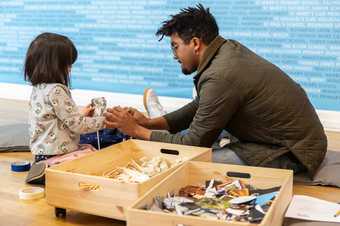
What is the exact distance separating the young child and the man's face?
1.56 feet

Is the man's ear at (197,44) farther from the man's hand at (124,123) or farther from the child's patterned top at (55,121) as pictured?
the child's patterned top at (55,121)

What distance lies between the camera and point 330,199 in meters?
2.19

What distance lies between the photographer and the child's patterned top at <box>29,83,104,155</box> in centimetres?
232

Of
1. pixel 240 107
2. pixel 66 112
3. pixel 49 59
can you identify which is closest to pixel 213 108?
pixel 240 107

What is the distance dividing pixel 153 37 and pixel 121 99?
0.55 metres

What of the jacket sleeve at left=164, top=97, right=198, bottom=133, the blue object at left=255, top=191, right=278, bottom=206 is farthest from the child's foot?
the blue object at left=255, top=191, right=278, bottom=206

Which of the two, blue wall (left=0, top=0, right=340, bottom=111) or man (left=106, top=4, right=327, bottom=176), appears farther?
blue wall (left=0, top=0, right=340, bottom=111)

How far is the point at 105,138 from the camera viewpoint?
278 centimetres

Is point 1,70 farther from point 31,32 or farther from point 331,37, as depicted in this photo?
point 331,37

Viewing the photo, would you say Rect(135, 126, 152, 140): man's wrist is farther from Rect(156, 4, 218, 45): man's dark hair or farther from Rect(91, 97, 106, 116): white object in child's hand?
Rect(156, 4, 218, 45): man's dark hair

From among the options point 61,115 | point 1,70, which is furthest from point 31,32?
point 61,115

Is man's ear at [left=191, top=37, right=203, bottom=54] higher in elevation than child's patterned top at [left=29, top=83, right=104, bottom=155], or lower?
higher

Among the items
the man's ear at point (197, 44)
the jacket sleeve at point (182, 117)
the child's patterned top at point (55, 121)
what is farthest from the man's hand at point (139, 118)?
the man's ear at point (197, 44)

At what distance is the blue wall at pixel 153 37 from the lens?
3354 mm
